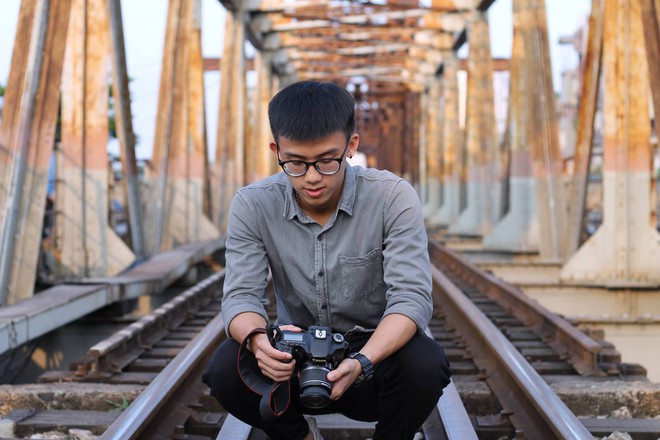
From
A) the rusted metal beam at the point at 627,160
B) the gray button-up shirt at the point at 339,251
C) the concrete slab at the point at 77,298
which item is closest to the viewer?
the gray button-up shirt at the point at 339,251

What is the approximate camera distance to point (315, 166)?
99.3 inches

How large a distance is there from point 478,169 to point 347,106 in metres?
13.5

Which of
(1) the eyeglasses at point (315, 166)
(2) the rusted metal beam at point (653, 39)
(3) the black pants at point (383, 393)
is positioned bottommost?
(3) the black pants at point (383, 393)

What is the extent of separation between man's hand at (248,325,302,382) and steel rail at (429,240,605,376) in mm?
2579

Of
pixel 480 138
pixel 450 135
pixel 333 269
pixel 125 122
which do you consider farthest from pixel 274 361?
pixel 450 135

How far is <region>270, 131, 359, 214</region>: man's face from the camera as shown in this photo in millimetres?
2498

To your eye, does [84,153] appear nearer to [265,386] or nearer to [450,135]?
[265,386]

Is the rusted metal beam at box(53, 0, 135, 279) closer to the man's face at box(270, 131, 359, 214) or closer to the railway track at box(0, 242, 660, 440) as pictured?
the railway track at box(0, 242, 660, 440)

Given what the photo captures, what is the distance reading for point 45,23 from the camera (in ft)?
21.7

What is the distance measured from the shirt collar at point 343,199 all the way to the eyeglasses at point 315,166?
0.12 metres

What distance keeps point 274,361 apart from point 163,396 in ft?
4.81

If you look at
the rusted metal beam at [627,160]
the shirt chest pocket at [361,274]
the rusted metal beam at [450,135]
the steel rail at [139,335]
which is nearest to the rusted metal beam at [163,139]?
the steel rail at [139,335]

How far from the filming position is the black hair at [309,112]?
8.13 feet

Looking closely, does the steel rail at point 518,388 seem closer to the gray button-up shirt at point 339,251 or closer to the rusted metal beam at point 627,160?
the gray button-up shirt at point 339,251
